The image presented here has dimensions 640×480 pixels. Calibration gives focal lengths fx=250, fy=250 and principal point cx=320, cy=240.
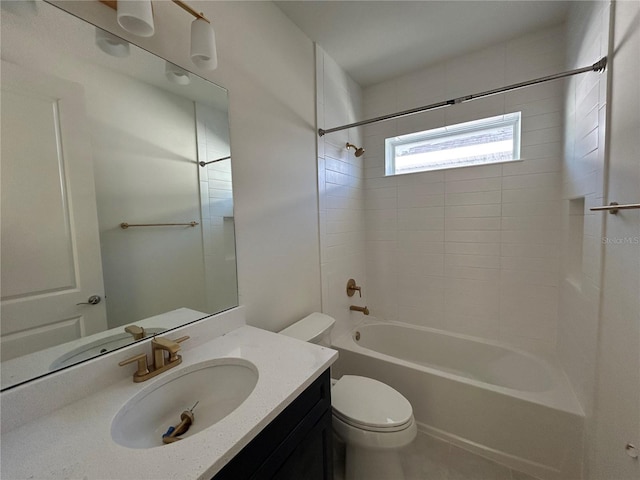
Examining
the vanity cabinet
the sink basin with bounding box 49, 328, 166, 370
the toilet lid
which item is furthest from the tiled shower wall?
the sink basin with bounding box 49, 328, 166, 370

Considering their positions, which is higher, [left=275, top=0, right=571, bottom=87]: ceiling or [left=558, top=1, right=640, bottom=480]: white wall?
[left=275, top=0, right=571, bottom=87]: ceiling

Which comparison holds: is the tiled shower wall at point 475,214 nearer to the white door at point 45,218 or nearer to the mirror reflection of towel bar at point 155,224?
the mirror reflection of towel bar at point 155,224

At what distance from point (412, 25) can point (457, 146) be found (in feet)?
3.23

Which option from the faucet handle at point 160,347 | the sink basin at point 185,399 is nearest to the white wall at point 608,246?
the sink basin at point 185,399

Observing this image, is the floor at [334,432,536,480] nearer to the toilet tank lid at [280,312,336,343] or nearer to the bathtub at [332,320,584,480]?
the bathtub at [332,320,584,480]

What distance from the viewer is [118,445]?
0.58 metres

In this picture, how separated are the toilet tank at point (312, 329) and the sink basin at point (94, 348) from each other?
28.9 inches

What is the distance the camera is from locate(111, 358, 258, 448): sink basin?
73cm

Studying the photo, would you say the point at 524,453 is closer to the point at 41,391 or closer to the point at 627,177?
the point at 627,177

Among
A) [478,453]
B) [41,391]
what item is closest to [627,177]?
[478,453]

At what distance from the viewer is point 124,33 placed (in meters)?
0.89

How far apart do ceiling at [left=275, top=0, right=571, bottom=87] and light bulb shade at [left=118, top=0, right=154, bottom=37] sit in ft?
3.31

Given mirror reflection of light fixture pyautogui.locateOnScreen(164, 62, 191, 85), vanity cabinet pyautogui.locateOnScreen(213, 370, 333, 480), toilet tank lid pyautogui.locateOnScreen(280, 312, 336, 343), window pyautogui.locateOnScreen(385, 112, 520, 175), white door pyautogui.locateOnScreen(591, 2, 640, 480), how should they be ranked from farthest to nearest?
1. window pyautogui.locateOnScreen(385, 112, 520, 175)
2. toilet tank lid pyautogui.locateOnScreen(280, 312, 336, 343)
3. mirror reflection of light fixture pyautogui.locateOnScreen(164, 62, 191, 85)
4. white door pyautogui.locateOnScreen(591, 2, 640, 480)
5. vanity cabinet pyautogui.locateOnScreen(213, 370, 333, 480)

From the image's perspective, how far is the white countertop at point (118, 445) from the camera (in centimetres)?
52
